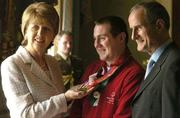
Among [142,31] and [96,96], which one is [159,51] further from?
[96,96]

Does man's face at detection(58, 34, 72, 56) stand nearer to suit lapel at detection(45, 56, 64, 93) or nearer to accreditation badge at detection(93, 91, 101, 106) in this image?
suit lapel at detection(45, 56, 64, 93)

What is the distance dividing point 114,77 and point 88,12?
205cm

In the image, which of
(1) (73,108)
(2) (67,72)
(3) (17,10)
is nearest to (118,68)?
(1) (73,108)

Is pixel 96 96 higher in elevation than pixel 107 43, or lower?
lower

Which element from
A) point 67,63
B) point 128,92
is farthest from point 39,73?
point 67,63

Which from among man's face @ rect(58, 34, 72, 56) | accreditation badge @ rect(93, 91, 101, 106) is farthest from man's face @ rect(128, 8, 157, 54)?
man's face @ rect(58, 34, 72, 56)

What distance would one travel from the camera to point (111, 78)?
1.75m

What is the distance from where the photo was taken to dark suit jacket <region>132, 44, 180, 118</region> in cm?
128

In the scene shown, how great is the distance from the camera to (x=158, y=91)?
1384 millimetres

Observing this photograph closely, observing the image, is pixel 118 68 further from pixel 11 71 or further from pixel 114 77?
pixel 11 71

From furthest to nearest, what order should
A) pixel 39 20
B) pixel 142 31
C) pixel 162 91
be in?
1. pixel 39 20
2. pixel 142 31
3. pixel 162 91

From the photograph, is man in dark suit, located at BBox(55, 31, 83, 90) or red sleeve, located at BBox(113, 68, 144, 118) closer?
red sleeve, located at BBox(113, 68, 144, 118)

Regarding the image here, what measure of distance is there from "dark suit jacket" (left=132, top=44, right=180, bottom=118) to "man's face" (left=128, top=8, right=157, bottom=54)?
0.09 metres

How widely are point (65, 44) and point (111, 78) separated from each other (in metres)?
0.98
